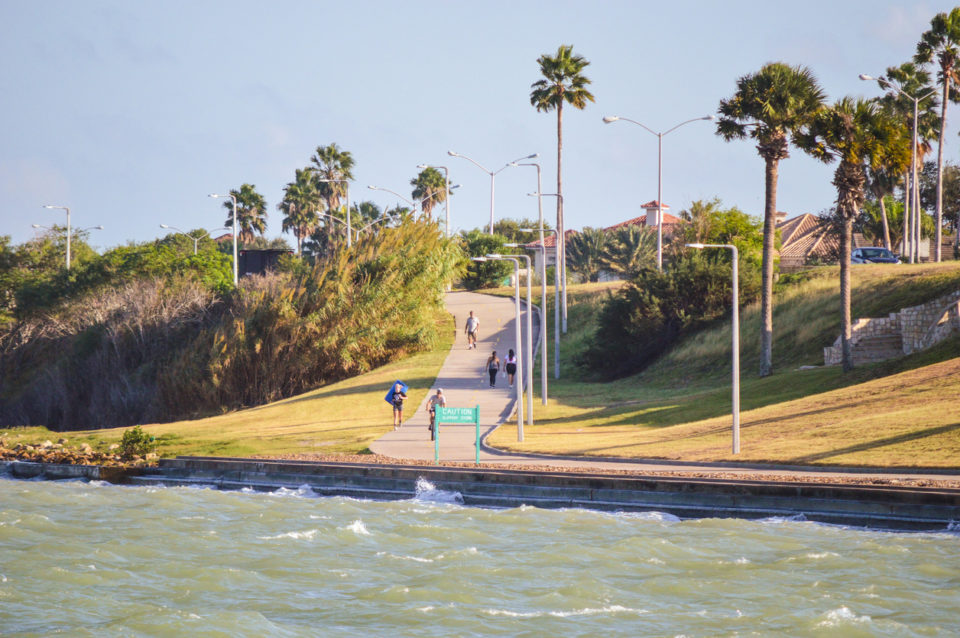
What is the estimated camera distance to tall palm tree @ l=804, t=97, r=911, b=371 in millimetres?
34375

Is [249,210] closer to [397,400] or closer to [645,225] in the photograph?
[645,225]

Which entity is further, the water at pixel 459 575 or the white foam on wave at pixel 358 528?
the white foam on wave at pixel 358 528

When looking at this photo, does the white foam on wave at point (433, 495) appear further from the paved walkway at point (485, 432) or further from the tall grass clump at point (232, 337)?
the tall grass clump at point (232, 337)

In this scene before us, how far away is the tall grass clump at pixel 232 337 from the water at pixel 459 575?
25.1 m

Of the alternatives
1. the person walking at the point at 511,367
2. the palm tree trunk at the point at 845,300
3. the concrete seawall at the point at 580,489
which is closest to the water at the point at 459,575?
the concrete seawall at the point at 580,489

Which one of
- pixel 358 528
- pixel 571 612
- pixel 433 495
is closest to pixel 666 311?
pixel 433 495

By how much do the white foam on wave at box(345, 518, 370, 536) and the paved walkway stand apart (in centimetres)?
542

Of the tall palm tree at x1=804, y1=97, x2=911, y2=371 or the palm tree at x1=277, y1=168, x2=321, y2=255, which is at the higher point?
the palm tree at x1=277, y1=168, x2=321, y2=255

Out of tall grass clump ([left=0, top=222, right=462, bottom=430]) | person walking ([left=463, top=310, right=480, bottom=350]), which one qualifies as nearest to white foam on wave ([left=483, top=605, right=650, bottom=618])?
tall grass clump ([left=0, top=222, right=462, bottom=430])

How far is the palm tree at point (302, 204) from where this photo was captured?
321 feet

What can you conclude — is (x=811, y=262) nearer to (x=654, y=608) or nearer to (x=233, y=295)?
(x=233, y=295)

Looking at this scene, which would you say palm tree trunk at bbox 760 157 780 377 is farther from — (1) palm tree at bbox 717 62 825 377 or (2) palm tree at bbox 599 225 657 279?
(2) palm tree at bbox 599 225 657 279

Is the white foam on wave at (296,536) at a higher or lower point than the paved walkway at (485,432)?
lower

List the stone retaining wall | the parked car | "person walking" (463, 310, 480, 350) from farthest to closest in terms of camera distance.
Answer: the parked car < "person walking" (463, 310, 480, 350) < the stone retaining wall
